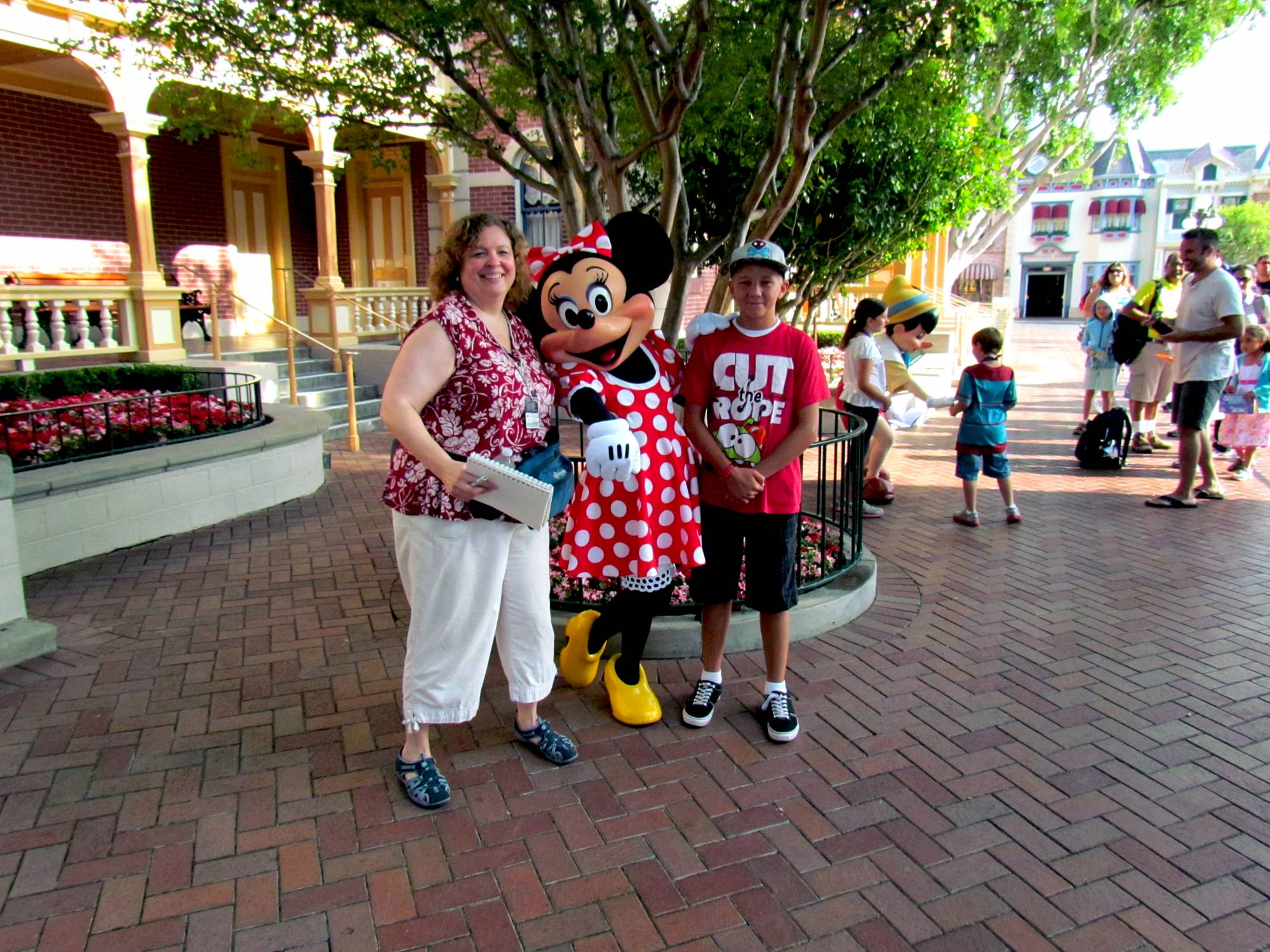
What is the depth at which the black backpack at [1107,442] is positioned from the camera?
8602 mm

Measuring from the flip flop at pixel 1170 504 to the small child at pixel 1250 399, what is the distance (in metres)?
1.52

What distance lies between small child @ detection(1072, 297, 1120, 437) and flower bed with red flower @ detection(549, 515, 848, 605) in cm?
542

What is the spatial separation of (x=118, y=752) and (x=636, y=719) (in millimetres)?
1843

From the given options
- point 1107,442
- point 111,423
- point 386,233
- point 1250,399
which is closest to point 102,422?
point 111,423

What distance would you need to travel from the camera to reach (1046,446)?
32.7 feet

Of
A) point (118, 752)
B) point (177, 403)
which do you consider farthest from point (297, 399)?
point (118, 752)

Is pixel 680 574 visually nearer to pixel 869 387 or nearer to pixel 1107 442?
pixel 869 387

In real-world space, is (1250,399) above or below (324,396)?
above

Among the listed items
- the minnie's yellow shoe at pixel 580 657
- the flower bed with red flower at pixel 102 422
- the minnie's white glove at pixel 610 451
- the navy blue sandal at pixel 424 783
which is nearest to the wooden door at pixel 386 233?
the flower bed with red flower at pixel 102 422

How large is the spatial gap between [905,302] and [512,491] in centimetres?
454

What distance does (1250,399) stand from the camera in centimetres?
806

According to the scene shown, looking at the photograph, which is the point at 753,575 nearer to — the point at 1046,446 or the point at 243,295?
the point at 1046,446

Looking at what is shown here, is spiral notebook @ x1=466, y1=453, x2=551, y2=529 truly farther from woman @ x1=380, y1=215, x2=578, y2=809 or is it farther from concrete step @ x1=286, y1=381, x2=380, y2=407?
concrete step @ x1=286, y1=381, x2=380, y2=407

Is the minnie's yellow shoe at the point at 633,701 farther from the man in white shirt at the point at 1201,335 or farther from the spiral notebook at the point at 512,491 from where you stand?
the man in white shirt at the point at 1201,335
